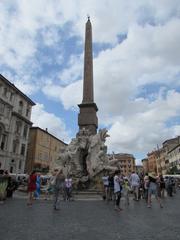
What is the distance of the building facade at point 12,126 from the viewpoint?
3597cm

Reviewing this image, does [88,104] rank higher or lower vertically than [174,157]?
lower

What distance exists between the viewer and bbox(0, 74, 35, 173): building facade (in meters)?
36.0

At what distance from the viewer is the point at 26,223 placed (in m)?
5.38

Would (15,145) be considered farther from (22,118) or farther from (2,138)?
(22,118)

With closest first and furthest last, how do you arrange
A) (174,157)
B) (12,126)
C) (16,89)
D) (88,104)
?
(88,104) → (12,126) → (16,89) → (174,157)

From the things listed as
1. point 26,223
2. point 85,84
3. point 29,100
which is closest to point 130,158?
point 29,100

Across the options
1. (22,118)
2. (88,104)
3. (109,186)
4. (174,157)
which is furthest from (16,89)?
(174,157)

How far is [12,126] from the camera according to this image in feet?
126

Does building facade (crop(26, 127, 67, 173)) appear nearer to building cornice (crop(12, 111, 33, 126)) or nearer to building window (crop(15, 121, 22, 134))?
building cornice (crop(12, 111, 33, 126))

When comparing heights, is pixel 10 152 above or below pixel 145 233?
above

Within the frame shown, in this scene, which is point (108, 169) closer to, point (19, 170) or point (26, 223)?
point (26, 223)

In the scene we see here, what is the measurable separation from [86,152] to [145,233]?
12393 millimetres

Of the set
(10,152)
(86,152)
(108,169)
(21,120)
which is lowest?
(108,169)

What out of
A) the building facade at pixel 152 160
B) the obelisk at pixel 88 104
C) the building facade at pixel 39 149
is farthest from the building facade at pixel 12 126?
the building facade at pixel 152 160
